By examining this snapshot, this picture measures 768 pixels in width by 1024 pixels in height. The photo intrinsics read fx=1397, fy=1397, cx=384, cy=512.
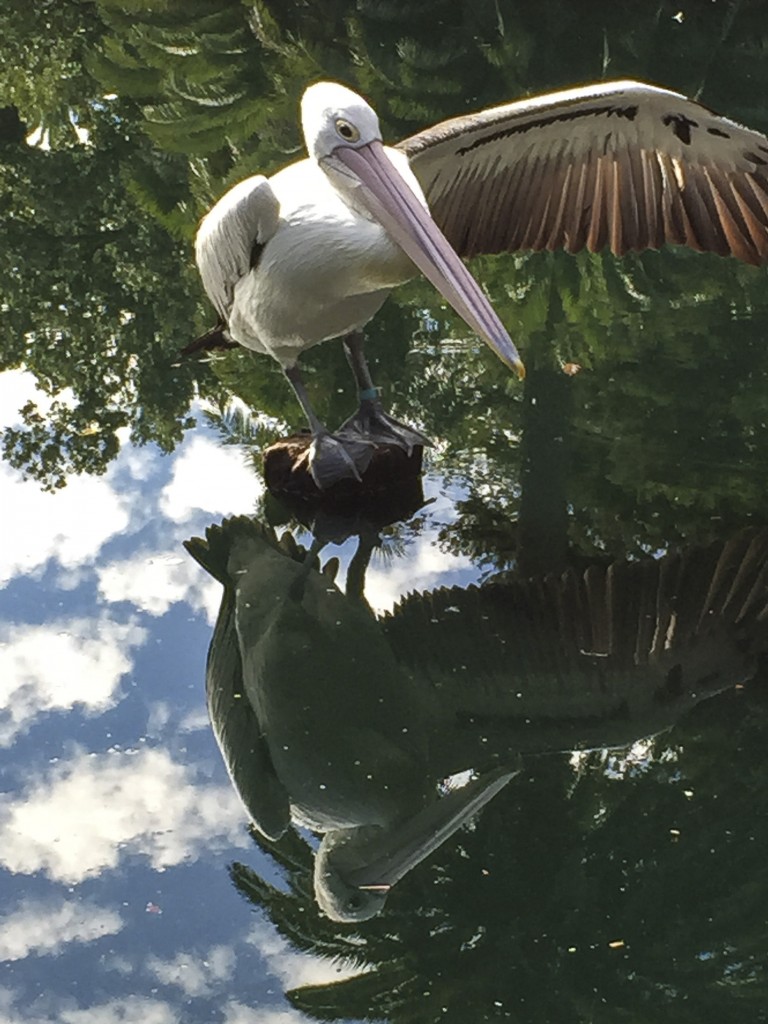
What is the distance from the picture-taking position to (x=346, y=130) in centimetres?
282

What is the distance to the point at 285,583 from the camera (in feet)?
9.57

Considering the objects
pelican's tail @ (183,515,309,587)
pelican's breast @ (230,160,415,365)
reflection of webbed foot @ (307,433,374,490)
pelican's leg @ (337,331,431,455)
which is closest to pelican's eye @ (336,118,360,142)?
pelican's breast @ (230,160,415,365)

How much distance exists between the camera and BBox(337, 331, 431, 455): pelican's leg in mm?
3344

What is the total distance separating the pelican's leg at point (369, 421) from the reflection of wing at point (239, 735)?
0.65 metres

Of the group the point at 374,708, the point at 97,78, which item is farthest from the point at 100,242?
the point at 374,708

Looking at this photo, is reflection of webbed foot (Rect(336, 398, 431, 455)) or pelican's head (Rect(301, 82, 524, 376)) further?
reflection of webbed foot (Rect(336, 398, 431, 455))

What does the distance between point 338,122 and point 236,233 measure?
1.01 feet

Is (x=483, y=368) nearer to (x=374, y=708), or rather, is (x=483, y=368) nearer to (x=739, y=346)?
(x=739, y=346)

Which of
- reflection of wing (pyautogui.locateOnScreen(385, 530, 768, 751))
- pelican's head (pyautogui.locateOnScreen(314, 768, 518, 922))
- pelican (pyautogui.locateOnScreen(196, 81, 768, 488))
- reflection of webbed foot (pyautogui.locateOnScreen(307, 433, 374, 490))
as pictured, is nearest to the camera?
pelican's head (pyautogui.locateOnScreen(314, 768, 518, 922))

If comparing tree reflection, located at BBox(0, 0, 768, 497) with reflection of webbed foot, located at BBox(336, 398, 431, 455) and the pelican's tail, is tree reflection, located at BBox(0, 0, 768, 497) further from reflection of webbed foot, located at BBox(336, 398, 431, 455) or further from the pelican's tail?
the pelican's tail

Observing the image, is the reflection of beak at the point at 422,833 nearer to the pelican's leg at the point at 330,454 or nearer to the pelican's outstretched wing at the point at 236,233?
the pelican's leg at the point at 330,454

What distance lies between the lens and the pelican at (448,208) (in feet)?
9.20

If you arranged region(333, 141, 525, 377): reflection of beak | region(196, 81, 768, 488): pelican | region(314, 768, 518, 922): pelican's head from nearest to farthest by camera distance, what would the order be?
region(314, 768, 518, 922): pelican's head → region(333, 141, 525, 377): reflection of beak → region(196, 81, 768, 488): pelican

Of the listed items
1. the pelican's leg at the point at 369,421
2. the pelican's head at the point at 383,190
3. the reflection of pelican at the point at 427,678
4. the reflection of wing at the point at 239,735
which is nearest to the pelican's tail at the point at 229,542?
the reflection of pelican at the point at 427,678
